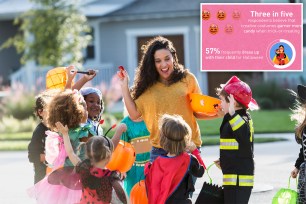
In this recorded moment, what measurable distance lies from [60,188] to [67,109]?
0.62 metres

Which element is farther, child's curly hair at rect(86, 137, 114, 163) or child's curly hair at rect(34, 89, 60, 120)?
child's curly hair at rect(34, 89, 60, 120)

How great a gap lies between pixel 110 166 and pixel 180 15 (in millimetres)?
A: 20909

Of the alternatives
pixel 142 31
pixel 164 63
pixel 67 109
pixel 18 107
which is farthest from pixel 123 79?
pixel 142 31

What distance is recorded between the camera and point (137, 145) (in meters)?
7.50

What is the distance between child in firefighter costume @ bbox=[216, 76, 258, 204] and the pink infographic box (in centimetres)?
146

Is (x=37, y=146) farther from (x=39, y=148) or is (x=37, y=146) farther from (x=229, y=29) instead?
(x=229, y=29)

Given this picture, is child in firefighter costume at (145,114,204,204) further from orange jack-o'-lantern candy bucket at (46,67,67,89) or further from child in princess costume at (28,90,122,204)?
orange jack-o'-lantern candy bucket at (46,67,67,89)

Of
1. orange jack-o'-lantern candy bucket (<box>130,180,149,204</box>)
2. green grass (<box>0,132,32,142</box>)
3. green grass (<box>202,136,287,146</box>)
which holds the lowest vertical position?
green grass (<box>0,132,32,142</box>)

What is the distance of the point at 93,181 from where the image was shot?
633 centimetres

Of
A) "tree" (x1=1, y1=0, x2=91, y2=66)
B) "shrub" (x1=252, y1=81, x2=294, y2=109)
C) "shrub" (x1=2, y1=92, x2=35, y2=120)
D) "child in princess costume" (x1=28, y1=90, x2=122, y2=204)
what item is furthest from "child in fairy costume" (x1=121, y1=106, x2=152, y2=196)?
"tree" (x1=1, y1=0, x2=91, y2=66)

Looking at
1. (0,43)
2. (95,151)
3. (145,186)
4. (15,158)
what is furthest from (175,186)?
(0,43)

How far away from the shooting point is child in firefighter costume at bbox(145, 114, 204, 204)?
641cm

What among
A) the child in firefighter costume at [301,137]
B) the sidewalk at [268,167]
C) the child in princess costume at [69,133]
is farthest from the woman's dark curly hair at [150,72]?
the sidewalk at [268,167]

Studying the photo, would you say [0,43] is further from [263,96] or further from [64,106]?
[64,106]
